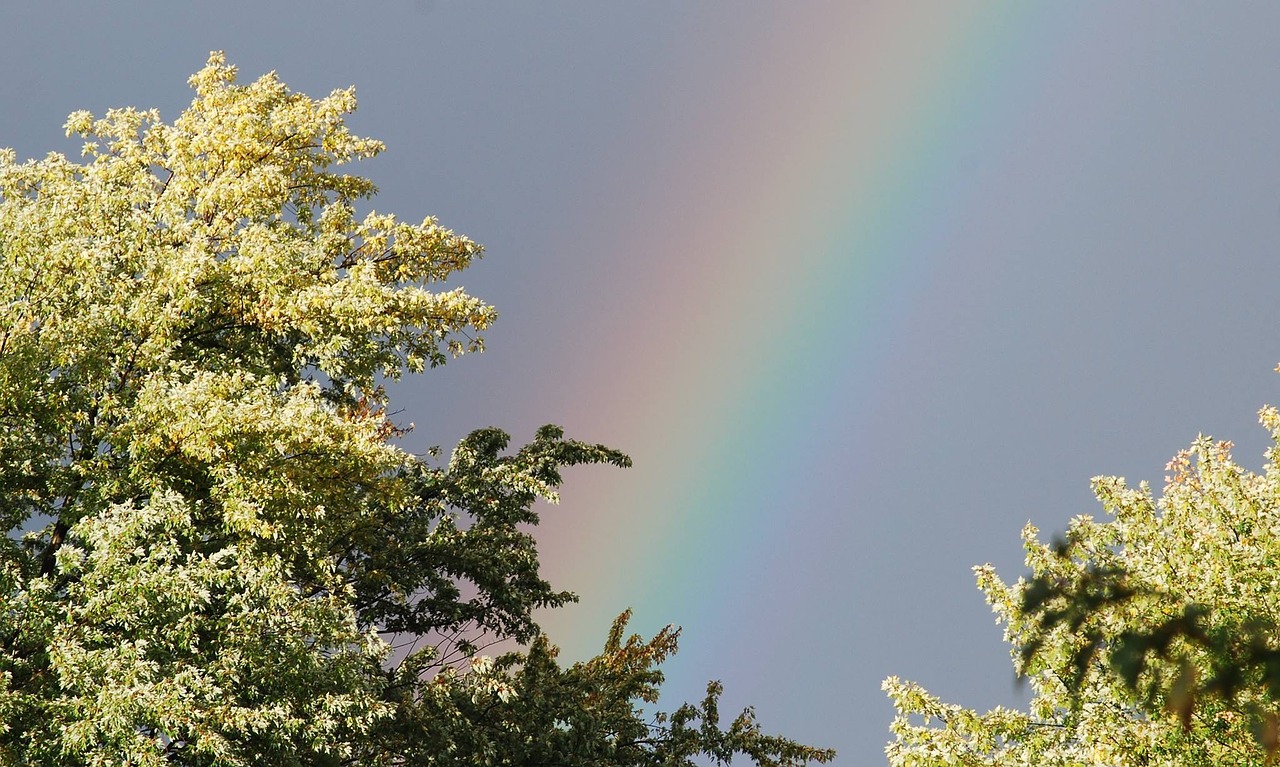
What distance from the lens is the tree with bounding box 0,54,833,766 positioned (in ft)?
38.2

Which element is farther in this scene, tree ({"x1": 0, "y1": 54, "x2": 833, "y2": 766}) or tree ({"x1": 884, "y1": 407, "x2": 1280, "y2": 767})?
tree ({"x1": 884, "y1": 407, "x2": 1280, "y2": 767})

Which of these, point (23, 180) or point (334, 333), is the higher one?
point (23, 180)

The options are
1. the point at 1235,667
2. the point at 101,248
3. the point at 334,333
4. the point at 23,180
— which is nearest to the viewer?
the point at 1235,667

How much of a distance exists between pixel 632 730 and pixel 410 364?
726cm

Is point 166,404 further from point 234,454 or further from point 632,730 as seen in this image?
point 632,730

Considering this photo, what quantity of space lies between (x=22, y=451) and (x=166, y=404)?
5.66ft

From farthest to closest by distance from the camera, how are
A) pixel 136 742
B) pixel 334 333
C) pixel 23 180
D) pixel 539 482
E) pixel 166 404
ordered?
pixel 539 482 → pixel 23 180 → pixel 334 333 → pixel 166 404 → pixel 136 742

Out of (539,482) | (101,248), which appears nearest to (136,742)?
(101,248)

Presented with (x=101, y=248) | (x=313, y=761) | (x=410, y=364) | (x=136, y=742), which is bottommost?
(x=136, y=742)

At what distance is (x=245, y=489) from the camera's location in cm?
1291

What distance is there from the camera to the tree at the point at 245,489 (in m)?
11.6

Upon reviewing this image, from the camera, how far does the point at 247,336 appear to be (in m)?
15.6

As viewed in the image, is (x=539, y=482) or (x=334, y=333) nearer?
(x=334, y=333)

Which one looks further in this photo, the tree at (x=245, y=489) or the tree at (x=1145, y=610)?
the tree at (x=1145, y=610)
